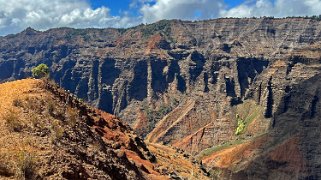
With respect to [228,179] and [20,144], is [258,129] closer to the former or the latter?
[228,179]

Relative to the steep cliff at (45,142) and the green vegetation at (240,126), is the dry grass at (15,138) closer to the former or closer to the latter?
the steep cliff at (45,142)

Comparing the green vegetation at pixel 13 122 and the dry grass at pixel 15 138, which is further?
the green vegetation at pixel 13 122

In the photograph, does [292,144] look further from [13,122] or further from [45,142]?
[13,122]

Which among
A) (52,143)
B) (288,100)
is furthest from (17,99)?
(288,100)

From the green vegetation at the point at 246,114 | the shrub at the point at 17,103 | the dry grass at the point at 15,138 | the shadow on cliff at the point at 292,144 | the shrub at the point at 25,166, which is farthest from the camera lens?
the green vegetation at the point at 246,114

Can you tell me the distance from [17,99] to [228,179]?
318 feet

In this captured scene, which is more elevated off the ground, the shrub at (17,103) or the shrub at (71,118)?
the shrub at (17,103)

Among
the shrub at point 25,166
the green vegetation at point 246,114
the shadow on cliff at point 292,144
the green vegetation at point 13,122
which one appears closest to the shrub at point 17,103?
the green vegetation at point 13,122

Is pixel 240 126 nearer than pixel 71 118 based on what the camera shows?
→ No

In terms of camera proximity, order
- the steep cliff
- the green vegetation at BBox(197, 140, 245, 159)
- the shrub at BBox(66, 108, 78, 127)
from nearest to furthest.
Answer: the steep cliff
the shrub at BBox(66, 108, 78, 127)
the green vegetation at BBox(197, 140, 245, 159)

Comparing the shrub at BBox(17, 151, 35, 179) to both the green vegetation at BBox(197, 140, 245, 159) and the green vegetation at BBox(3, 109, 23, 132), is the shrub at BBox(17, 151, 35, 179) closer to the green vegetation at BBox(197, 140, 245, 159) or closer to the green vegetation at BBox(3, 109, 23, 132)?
the green vegetation at BBox(3, 109, 23, 132)

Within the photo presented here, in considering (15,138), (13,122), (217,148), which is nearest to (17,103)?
(13,122)

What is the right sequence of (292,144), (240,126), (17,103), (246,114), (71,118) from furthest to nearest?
(246,114) → (240,126) → (292,144) → (71,118) → (17,103)

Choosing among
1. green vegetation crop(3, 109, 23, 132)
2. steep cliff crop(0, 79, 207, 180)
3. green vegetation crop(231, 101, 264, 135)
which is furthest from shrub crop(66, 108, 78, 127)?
green vegetation crop(231, 101, 264, 135)
